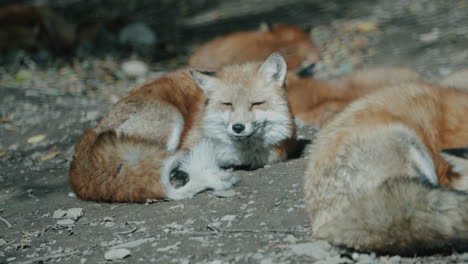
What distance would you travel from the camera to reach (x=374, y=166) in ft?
10.2

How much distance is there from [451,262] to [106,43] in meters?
8.57

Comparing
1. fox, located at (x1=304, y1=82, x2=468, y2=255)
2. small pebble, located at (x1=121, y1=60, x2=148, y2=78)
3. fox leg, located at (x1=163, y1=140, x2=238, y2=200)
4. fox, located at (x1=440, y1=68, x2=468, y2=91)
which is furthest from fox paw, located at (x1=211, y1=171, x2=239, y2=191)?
small pebble, located at (x1=121, y1=60, x2=148, y2=78)

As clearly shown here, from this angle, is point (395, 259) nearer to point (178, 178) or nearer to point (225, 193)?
point (225, 193)

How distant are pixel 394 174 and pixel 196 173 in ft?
5.38

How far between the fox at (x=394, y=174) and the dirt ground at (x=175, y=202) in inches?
6.5

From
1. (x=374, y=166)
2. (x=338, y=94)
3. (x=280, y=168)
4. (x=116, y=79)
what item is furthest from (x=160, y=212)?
(x=116, y=79)

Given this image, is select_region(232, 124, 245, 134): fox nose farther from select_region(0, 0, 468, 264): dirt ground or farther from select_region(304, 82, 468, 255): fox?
select_region(304, 82, 468, 255): fox

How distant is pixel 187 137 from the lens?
4.63 m

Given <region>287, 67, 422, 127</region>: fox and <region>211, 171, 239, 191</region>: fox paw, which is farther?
<region>287, 67, 422, 127</region>: fox

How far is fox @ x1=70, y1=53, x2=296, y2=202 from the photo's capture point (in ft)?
13.1

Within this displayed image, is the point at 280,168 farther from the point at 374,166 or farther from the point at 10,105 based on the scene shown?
the point at 10,105

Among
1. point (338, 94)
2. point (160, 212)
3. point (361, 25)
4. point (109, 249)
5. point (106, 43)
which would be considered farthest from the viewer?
point (106, 43)

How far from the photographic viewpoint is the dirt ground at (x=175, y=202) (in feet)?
10.7

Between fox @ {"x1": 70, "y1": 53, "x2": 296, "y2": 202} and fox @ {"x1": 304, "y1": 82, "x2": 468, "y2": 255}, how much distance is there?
861mm
